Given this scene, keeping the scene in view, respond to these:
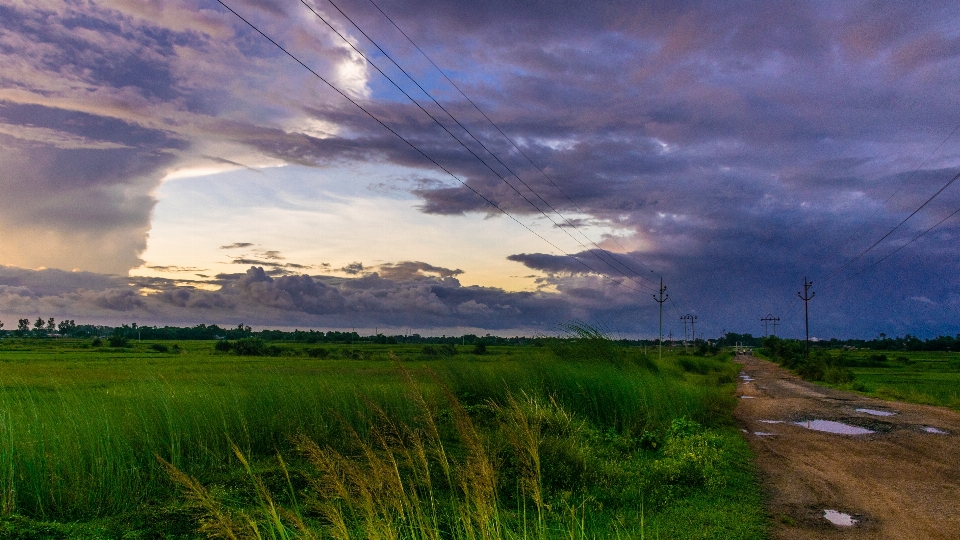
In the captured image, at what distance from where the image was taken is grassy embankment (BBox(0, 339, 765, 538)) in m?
4.42

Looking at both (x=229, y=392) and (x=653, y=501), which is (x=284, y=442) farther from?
(x=653, y=501)

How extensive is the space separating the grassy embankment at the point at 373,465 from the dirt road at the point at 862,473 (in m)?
0.56

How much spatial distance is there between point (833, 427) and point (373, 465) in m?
15.2

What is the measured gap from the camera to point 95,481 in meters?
7.41

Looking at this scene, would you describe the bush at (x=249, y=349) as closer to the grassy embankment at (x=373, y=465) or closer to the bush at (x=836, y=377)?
the bush at (x=836, y=377)

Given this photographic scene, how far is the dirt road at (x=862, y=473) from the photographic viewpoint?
22.5 ft

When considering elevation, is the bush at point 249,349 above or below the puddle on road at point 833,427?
below

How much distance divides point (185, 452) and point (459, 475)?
7063mm

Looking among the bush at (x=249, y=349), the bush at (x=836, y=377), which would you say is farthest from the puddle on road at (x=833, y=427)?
the bush at (x=249, y=349)

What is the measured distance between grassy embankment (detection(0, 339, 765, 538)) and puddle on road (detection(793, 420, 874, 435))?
2.77 metres

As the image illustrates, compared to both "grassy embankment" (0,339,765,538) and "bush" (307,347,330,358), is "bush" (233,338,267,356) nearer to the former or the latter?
"bush" (307,347,330,358)

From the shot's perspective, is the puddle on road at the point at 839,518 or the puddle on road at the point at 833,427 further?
the puddle on road at the point at 833,427

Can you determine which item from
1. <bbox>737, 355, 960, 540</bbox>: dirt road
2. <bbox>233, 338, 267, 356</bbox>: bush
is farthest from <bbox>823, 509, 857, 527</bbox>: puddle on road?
<bbox>233, 338, 267, 356</bbox>: bush

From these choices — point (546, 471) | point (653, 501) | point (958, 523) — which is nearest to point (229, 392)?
point (546, 471)
